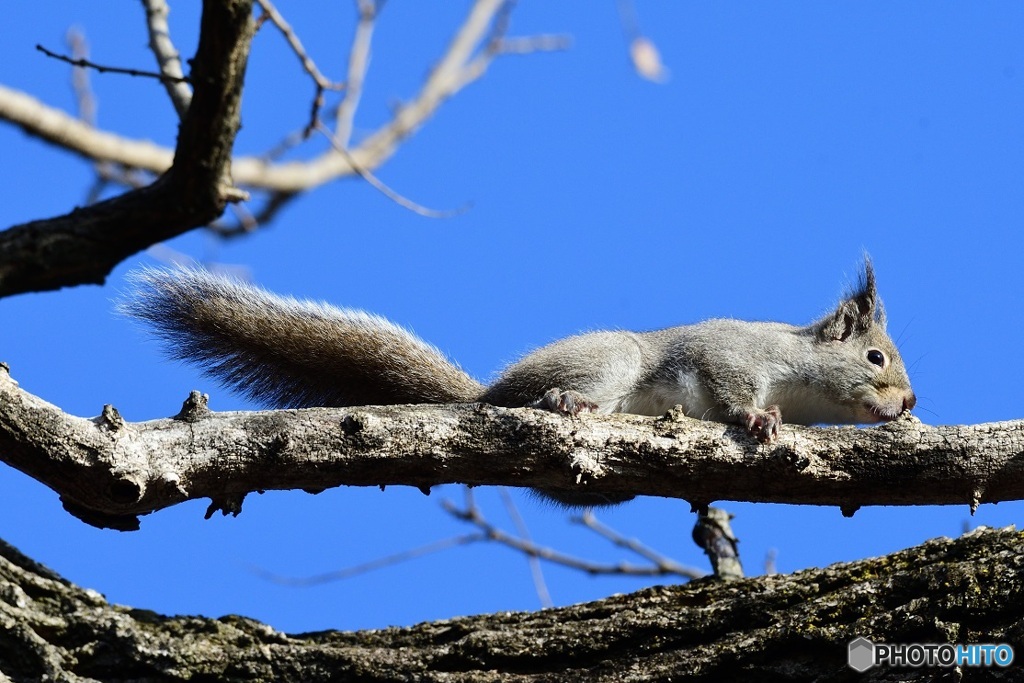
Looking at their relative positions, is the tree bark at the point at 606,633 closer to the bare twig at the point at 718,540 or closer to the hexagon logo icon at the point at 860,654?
the hexagon logo icon at the point at 860,654

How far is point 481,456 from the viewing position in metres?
3.44

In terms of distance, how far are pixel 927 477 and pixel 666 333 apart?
184 centimetres

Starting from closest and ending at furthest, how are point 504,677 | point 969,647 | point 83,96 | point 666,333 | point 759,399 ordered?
1. point 969,647
2. point 504,677
3. point 759,399
4. point 666,333
5. point 83,96

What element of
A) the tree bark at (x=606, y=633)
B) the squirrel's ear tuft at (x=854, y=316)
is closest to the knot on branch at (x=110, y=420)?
the tree bark at (x=606, y=633)

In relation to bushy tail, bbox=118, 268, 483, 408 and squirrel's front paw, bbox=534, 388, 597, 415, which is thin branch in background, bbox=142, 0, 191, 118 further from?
squirrel's front paw, bbox=534, 388, 597, 415

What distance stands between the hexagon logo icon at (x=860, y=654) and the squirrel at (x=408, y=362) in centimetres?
137

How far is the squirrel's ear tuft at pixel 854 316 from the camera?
5422 mm

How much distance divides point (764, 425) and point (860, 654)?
34.8 inches

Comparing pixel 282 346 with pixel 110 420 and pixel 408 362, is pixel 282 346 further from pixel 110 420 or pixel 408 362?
pixel 110 420

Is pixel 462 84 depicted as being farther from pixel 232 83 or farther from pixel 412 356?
pixel 232 83

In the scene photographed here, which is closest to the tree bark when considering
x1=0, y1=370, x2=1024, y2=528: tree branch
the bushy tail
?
x1=0, y1=370, x2=1024, y2=528: tree branch

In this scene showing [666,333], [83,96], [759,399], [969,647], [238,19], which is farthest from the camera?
[83,96]

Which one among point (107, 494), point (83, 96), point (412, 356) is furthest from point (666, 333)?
point (83, 96)

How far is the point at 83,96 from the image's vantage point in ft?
19.3
